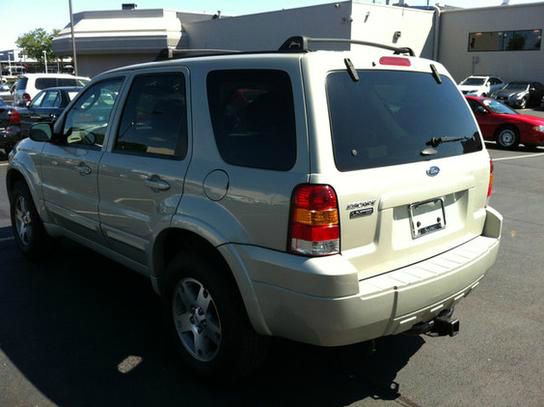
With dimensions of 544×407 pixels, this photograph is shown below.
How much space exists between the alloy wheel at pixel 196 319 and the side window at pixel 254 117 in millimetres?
849

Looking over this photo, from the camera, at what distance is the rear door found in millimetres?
2826

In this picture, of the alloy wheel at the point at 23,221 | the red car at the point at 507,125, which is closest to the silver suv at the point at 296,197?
the alloy wheel at the point at 23,221

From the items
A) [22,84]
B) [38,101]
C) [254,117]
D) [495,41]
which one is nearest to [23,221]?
[254,117]

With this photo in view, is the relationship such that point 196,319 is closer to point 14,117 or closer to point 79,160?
point 79,160

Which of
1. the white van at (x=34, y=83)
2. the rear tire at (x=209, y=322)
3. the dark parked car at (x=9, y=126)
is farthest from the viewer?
the white van at (x=34, y=83)

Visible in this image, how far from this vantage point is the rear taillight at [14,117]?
480 inches

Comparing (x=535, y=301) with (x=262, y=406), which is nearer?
(x=262, y=406)

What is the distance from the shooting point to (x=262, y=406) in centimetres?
315

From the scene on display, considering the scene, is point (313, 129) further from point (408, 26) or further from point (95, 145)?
point (408, 26)

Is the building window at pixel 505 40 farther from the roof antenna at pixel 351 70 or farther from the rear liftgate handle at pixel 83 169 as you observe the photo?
the roof antenna at pixel 351 70

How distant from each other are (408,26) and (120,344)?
35323mm

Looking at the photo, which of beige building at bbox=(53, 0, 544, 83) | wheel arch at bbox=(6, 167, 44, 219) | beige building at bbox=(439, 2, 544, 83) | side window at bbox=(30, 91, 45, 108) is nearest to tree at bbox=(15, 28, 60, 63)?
beige building at bbox=(53, 0, 544, 83)

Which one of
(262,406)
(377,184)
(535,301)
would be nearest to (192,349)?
(262,406)

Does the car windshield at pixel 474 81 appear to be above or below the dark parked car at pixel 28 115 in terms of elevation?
above
